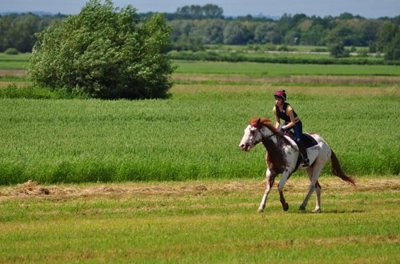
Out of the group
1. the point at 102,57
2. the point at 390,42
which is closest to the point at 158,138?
the point at 102,57

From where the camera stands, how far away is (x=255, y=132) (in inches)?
811

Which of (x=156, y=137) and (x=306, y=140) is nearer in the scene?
(x=306, y=140)

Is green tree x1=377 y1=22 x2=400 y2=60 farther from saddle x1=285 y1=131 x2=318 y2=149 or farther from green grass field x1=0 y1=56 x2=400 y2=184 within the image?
saddle x1=285 y1=131 x2=318 y2=149

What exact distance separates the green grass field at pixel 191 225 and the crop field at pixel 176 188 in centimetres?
3

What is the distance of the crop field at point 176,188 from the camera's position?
16.7 meters

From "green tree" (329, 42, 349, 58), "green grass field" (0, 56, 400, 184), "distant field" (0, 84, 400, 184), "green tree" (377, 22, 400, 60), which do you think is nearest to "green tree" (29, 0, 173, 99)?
"green grass field" (0, 56, 400, 184)

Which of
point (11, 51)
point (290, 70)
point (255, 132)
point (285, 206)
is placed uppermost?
point (255, 132)

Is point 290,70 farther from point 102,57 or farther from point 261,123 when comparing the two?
point 261,123

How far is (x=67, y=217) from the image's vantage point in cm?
1998

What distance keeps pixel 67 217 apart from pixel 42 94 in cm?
3170

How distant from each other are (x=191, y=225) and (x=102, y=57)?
117ft

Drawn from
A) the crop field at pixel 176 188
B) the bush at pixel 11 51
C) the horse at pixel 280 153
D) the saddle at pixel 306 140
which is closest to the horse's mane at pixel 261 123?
the horse at pixel 280 153

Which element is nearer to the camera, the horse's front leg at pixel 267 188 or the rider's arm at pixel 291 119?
the horse's front leg at pixel 267 188

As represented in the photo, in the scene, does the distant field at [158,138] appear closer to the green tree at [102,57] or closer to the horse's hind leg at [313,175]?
the horse's hind leg at [313,175]
